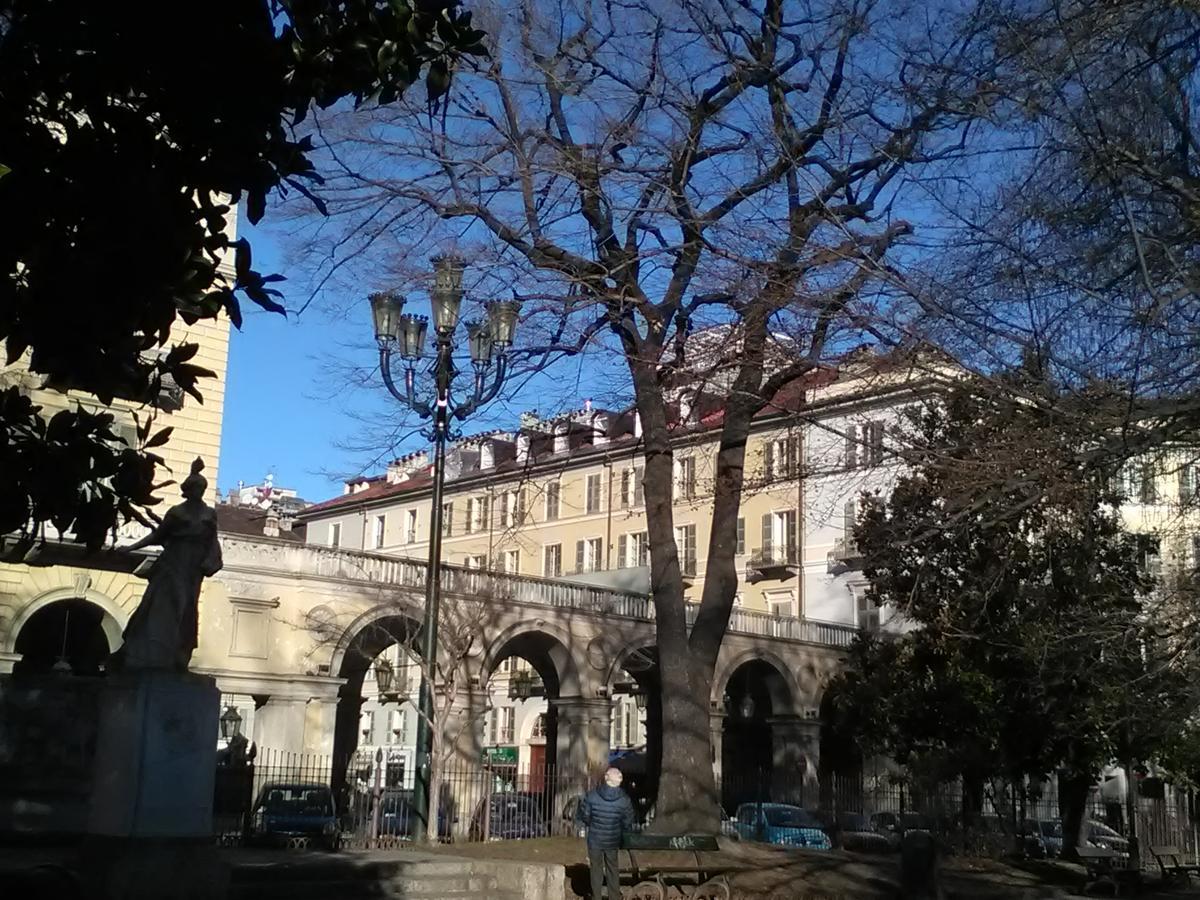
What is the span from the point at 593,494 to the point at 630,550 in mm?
3334

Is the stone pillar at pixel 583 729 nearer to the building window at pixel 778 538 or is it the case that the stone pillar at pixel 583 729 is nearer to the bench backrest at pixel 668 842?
the building window at pixel 778 538

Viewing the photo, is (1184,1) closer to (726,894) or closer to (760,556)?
(726,894)

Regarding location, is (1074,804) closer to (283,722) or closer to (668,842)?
(668,842)

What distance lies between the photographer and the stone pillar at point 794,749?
147 feet

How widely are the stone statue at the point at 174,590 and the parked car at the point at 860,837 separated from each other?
66.8ft

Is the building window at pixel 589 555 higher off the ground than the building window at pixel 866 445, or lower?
higher

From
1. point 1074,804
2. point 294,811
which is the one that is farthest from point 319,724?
point 1074,804

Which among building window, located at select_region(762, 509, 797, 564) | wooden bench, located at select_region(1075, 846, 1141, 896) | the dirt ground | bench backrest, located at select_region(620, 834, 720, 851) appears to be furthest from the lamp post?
building window, located at select_region(762, 509, 797, 564)

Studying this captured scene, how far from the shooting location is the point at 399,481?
213ft

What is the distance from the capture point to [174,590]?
11.4 m

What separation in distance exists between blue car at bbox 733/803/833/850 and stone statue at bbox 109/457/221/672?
1935 centimetres

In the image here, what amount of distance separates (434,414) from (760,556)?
35551mm

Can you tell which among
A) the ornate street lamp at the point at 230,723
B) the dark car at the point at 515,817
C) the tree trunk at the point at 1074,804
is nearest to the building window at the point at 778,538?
the tree trunk at the point at 1074,804

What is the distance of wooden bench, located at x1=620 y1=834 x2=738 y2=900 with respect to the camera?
14523 mm
